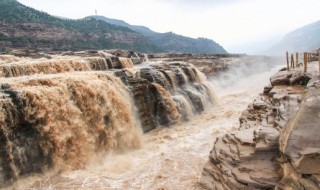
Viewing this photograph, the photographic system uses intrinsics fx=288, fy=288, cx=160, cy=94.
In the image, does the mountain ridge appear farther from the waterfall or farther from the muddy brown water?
the muddy brown water

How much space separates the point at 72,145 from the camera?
40.7 ft

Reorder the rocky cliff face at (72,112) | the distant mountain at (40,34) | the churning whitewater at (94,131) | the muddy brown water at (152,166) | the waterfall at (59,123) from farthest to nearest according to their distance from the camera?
the distant mountain at (40,34) → the rocky cliff face at (72,112) → the waterfall at (59,123) → the churning whitewater at (94,131) → the muddy brown water at (152,166)

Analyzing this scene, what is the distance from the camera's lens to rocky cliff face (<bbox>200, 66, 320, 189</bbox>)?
6.00 m

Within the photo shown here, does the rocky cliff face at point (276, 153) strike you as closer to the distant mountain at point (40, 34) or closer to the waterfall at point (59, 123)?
the waterfall at point (59, 123)

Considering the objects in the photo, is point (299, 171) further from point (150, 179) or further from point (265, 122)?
point (150, 179)

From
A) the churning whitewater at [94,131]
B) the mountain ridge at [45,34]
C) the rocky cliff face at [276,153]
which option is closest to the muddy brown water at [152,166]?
the churning whitewater at [94,131]

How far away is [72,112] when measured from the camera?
503 inches

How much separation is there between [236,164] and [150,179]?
363 cm

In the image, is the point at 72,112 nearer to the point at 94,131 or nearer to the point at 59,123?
the point at 59,123

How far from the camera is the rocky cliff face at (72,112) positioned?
11.0 meters

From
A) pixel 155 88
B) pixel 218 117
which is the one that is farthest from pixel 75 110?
pixel 218 117

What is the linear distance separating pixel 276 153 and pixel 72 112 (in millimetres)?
8677

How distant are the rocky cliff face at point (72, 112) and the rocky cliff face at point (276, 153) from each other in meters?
6.14

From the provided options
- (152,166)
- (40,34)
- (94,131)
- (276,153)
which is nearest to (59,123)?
(94,131)
